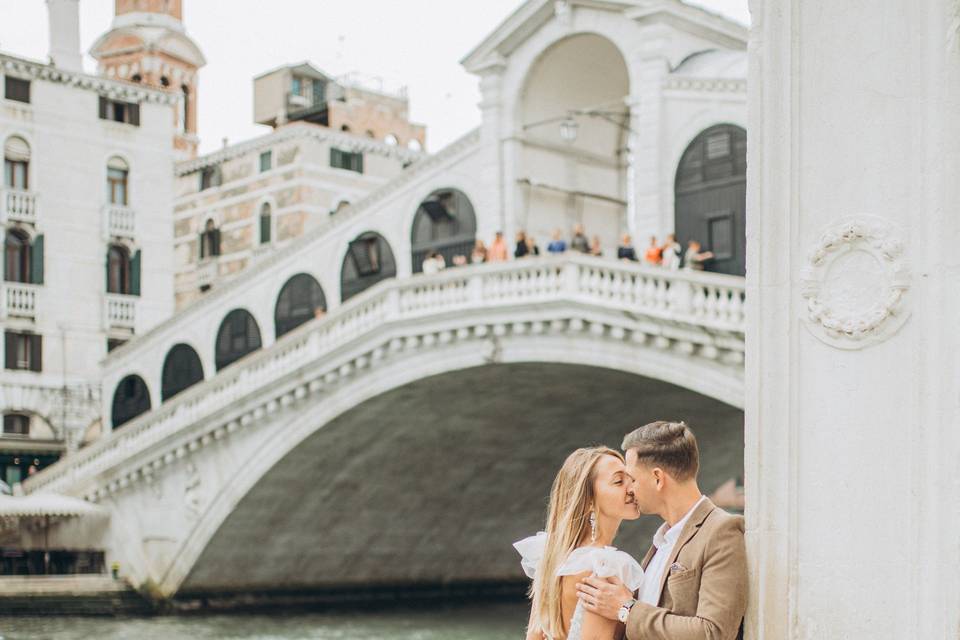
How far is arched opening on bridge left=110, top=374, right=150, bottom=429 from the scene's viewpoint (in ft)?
75.4

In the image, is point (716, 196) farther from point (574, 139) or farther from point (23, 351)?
point (23, 351)

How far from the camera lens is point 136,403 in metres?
23.1

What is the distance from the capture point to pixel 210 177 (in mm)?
27125

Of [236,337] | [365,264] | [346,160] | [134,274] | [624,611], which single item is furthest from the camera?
[346,160]

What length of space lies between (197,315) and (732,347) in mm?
10847

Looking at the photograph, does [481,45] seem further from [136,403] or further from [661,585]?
[661,585]

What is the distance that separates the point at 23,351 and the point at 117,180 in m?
3.26

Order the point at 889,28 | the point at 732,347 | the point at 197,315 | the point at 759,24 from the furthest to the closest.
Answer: the point at 197,315, the point at 732,347, the point at 759,24, the point at 889,28

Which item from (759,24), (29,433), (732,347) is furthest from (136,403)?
(759,24)

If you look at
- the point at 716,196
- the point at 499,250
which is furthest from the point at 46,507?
the point at 716,196

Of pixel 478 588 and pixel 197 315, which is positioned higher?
pixel 197 315

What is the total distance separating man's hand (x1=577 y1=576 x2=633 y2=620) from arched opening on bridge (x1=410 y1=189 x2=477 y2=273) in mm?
15650

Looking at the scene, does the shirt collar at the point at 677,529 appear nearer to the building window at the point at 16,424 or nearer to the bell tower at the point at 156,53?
the building window at the point at 16,424

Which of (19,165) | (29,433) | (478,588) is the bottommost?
(478,588)
